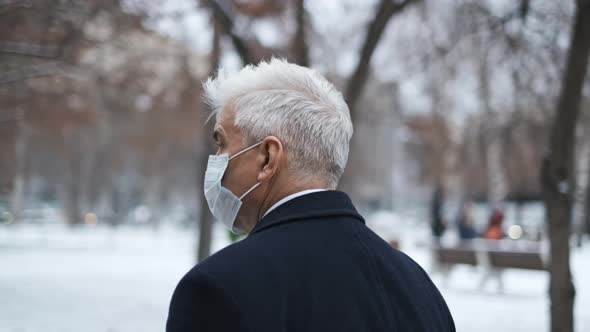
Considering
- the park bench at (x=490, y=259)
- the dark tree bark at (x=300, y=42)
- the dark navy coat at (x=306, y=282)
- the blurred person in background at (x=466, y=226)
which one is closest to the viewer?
the dark navy coat at (x=306, y=282)

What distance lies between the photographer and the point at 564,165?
646 cm

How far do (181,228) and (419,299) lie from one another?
4550cm

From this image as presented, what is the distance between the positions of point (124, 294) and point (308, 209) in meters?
10.0

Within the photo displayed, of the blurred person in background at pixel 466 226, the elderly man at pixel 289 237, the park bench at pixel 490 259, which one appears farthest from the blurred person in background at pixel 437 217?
the elderly man at pixel 289 237

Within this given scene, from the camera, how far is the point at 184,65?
1500cm

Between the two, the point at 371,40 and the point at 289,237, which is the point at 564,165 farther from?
the point at 289,237

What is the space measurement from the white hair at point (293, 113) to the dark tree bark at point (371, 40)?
289 inches

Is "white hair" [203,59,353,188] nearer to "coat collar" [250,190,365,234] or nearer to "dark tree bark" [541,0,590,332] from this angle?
"coat collar" [250,190,365,234]

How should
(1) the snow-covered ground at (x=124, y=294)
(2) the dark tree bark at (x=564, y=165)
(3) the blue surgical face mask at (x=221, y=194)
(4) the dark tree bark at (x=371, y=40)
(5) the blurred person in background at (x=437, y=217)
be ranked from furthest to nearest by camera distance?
(5) the blurred person in background at (x=437, y=217), (4) the dark tree bark at (x=371, y=40), (1) the snow-covered ground at (x=124, y=294), (2) the dark tree bark at (x=564, y=165), (3) the blue surgical face mask at (x=221, y=194)

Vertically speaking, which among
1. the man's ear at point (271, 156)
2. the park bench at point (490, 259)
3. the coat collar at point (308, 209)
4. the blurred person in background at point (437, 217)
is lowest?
the blurred person in background at point (437, 217)

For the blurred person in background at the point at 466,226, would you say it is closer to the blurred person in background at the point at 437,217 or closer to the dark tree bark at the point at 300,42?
the blurred person in background at the point at 437,217

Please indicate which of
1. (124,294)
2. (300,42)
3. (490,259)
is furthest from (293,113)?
(490,259)

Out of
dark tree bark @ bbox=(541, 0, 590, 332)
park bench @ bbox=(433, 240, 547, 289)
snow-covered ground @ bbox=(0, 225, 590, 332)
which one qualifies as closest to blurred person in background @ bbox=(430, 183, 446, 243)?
snow-covered ground @ bbox=(0, 225, 590, 332)

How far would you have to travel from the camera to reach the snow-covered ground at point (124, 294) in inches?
343
